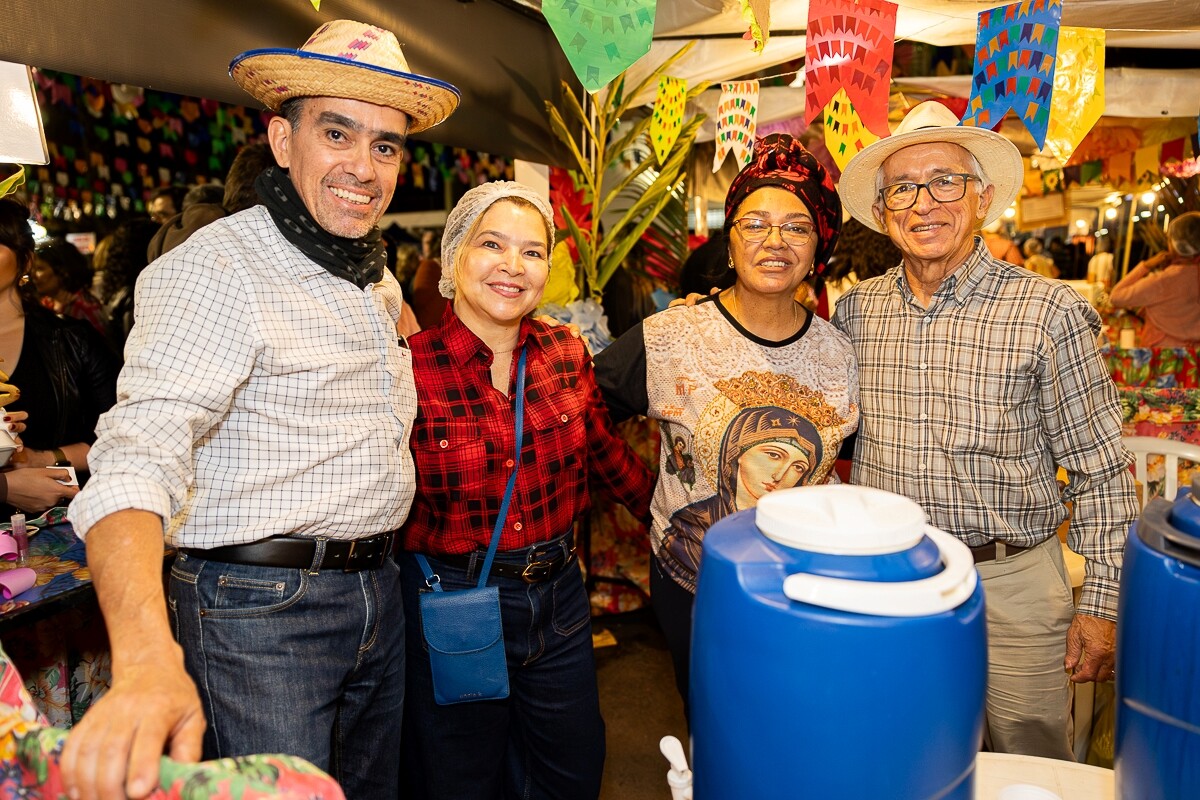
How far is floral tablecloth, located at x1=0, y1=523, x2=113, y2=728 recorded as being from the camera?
68.2 inches

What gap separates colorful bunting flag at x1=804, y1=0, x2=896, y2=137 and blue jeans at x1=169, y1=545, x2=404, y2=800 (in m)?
2.16

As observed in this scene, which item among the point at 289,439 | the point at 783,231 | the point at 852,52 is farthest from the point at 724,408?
the point at 852,52

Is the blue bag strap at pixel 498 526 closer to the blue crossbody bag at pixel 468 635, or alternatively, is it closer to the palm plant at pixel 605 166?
the blue crossbody bag at pixel 468 635

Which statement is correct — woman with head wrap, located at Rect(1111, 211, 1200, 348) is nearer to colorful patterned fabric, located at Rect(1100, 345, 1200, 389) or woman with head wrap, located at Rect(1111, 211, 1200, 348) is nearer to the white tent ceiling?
the white tent ceiling

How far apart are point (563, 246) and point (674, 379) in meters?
1.99

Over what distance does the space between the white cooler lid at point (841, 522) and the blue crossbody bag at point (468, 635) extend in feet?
3.44

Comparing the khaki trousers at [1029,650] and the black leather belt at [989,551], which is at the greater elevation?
the black leather belt at [989,551]

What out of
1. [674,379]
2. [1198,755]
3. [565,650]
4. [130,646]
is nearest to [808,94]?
[674,379]

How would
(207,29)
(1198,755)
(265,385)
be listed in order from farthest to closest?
(207,29), (265,385), (1198,755)

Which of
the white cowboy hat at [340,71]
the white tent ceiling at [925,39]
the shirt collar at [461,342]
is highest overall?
the white tent ceiling at [925,39]

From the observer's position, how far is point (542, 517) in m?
1.88

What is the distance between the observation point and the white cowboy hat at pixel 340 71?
4.83ft

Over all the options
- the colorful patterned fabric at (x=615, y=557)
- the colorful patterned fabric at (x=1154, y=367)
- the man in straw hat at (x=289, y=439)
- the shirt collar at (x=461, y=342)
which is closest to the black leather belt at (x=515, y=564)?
the man in straw hat at (x=289, y=439)

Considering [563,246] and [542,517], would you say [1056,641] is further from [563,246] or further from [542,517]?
[563,246]
